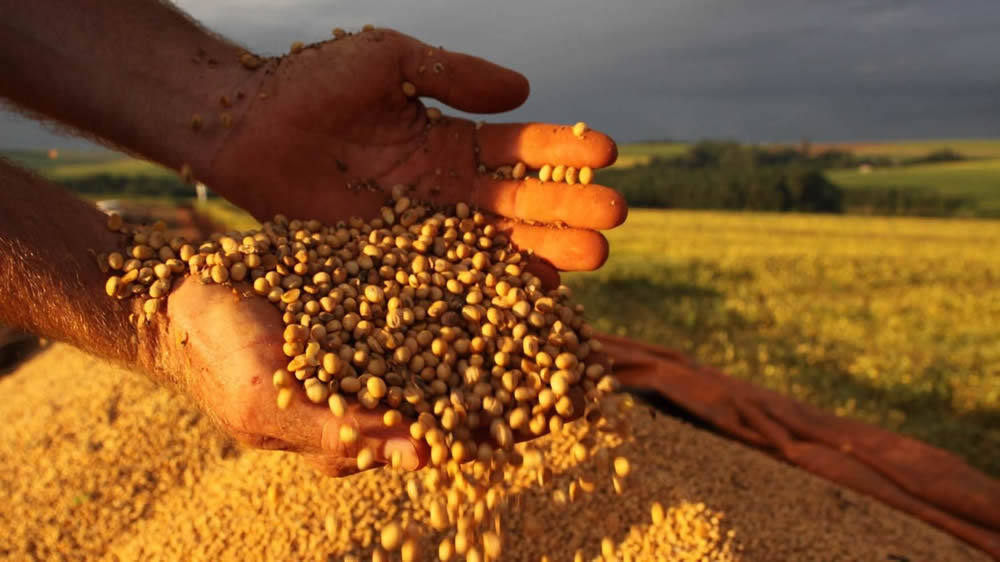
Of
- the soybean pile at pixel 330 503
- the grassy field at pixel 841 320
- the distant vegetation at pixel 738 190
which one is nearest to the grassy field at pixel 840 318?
the grassy field at pixel 841 320

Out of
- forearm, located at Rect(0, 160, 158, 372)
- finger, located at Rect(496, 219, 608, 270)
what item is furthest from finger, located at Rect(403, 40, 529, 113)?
forearm, located at Rect(0, 160, 158, 372)

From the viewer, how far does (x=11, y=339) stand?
15.0 ft

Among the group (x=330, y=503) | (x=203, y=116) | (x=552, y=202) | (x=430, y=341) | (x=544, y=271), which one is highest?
(x=203, y=116)

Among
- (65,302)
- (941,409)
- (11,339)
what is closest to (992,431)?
(941,409)

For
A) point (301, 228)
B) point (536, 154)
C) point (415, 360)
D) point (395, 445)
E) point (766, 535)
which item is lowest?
point (766, 535)

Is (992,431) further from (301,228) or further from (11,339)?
(11,339)

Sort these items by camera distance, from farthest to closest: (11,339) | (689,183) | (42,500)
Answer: (689,183) < (11,339) < (42,500)

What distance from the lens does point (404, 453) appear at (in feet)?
5.84

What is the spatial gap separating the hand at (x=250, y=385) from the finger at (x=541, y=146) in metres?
1.07

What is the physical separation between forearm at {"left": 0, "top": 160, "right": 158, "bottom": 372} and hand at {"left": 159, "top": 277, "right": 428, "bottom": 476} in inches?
5.5

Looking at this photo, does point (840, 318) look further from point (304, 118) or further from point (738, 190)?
point (738, 190)

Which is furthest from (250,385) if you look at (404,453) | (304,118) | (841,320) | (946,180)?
(946,180)

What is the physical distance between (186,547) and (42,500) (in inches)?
32.0

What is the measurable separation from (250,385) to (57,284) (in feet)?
2.21
